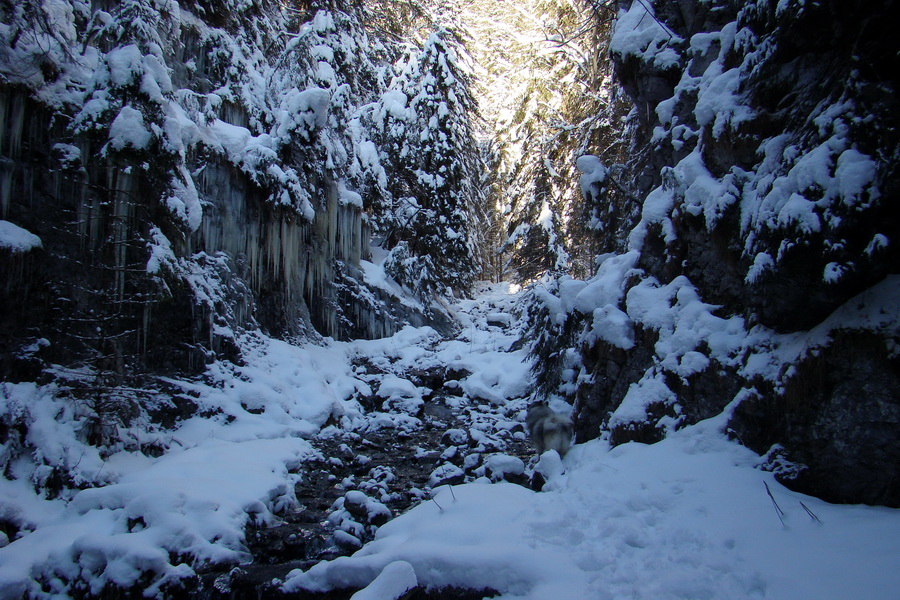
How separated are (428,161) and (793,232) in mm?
12942

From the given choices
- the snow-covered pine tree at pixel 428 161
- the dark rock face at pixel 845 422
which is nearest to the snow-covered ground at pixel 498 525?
the dark rock face at pixel 845 422

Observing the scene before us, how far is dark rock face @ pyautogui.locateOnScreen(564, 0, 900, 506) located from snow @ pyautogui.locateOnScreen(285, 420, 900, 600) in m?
0.34

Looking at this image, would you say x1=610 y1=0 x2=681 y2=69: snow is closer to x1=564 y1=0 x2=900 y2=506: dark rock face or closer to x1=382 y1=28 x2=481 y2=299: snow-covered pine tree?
x1=564 y1=0 x2=900 y2=506: dark rock face

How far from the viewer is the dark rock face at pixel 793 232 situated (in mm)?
3020

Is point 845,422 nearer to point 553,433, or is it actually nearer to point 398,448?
point 553,433

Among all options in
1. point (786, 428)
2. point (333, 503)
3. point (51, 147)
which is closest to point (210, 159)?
point (51, 147)

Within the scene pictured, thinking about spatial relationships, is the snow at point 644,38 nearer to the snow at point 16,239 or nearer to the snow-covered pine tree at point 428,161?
the snow at point 16,239

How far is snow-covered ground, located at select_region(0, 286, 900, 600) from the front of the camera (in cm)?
276

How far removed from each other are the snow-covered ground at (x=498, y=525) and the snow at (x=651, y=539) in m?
0.01

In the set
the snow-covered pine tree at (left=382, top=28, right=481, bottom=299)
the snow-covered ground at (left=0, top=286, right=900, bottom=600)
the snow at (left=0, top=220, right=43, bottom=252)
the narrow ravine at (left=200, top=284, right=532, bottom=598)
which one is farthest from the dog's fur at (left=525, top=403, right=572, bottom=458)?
the snow-covered pine tree at (left=382, top=28, right=481, bottom=299)

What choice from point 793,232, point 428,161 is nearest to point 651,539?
point 793,232

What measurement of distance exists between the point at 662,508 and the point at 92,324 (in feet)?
20.9

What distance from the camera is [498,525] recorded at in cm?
370

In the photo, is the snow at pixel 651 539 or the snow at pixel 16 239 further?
the snow at pixel 16 239
